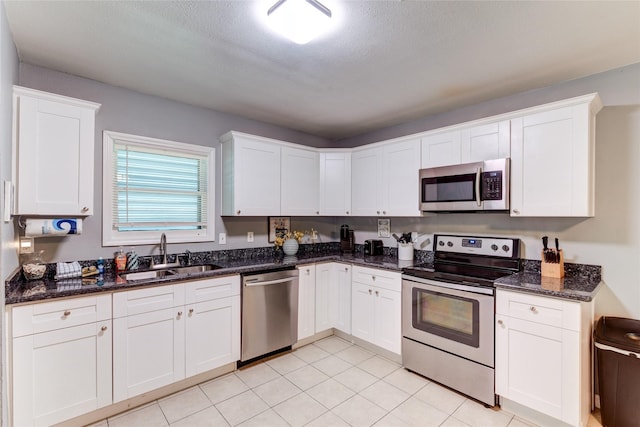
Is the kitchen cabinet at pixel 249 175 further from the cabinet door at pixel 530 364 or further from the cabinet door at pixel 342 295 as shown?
the cabinet door at pixel 530 364

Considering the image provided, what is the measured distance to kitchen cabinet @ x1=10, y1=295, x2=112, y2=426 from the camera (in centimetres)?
181

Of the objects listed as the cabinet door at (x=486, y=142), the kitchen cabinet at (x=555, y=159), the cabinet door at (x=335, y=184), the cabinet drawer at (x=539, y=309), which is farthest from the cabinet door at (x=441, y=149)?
the cabinet drawer at (x=539, y=309)

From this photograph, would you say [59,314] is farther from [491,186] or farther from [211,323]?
[491,186]

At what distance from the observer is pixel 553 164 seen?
2.27 m

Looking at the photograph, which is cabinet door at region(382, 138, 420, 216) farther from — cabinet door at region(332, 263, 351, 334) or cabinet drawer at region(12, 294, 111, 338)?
cabinet drawer at region(12, 294, 111, 338)

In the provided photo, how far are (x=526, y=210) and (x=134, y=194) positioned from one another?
3333mm

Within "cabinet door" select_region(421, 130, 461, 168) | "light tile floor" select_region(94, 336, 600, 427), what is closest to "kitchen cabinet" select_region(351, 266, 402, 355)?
"light tile floor" select_region(94, 336, 600, 427)

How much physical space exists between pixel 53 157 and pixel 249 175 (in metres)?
1.54

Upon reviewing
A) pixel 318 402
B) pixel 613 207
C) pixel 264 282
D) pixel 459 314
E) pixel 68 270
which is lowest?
pixel 318 402

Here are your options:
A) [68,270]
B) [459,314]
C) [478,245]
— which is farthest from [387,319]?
[68,270]

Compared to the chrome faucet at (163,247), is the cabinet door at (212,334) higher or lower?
lower

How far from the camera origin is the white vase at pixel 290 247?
362 cm

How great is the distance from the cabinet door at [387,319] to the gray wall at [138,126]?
4.84 ft

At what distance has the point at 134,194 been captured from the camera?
110 inches
